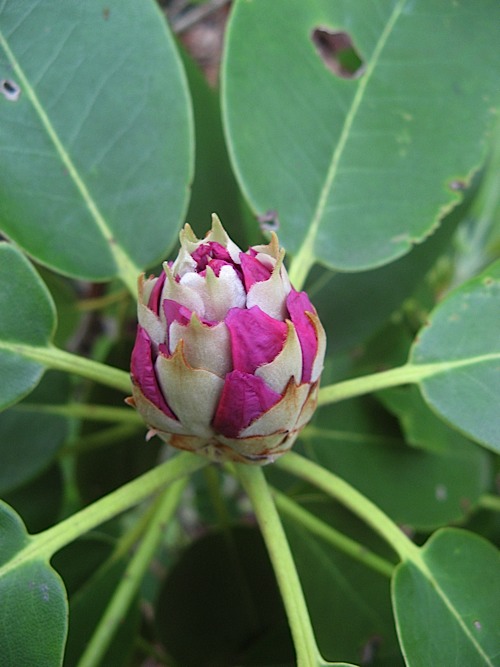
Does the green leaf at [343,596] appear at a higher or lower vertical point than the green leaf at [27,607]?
lower

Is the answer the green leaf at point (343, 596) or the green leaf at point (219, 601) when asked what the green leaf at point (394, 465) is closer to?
the green leaf at point (343, 596)

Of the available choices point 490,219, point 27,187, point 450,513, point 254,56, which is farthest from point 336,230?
point 490,219

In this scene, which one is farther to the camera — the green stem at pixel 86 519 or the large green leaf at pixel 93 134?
the large green leaf at pixel 93 134

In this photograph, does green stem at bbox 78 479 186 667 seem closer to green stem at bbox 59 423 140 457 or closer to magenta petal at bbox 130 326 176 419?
green stem at bbox 59 423 140 457

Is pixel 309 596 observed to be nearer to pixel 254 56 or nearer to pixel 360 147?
pixel 360 147

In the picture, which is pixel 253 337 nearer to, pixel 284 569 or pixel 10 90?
pixel 284 569

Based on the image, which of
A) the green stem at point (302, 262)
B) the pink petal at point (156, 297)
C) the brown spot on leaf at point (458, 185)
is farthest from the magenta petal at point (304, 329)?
the brown spot on leaf at point (458, 185)
